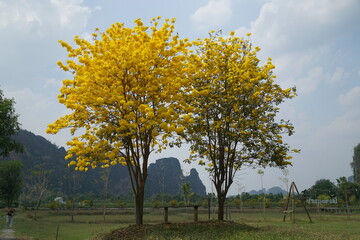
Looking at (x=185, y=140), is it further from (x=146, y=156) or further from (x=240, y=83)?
(x=240, y=83)

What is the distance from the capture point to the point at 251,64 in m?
17.3

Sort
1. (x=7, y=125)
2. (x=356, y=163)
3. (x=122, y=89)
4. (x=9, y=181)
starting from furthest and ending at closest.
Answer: (x=356, y=163) < (x=9, y=181) < (x=7, y=125) < (x=122, y=89)

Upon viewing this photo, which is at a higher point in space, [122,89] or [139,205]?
[122,89]

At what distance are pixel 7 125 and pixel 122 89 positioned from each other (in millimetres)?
15915

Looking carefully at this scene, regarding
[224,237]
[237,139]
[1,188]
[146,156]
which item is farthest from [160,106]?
[1,188]

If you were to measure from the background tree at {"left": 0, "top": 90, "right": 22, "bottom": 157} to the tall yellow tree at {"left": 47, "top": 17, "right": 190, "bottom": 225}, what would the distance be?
1327 centimetres

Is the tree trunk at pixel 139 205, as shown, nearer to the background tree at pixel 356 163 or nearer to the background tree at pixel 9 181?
the background tree at pixel 9 181

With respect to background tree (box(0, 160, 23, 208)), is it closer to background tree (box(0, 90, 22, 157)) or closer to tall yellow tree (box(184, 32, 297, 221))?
background tree (box(0, 90, 22, 157))

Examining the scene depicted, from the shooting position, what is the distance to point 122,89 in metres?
14.1

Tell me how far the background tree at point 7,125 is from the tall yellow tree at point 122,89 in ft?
43.5

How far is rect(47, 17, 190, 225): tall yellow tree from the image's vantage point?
44.4 feet

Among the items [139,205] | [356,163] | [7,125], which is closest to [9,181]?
[7,125]

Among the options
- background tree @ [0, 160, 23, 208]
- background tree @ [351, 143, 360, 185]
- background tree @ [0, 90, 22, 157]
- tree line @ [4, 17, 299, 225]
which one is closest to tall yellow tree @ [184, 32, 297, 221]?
tree line @ [4, 17, 299, 225]

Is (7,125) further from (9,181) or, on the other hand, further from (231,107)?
(9,181)
